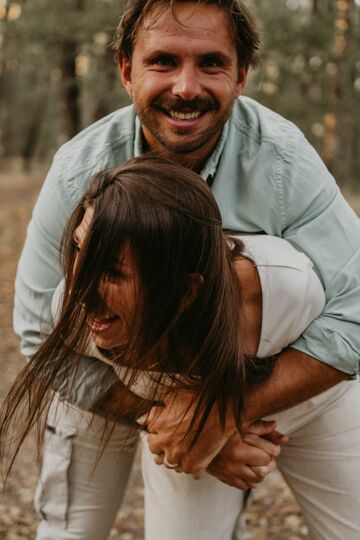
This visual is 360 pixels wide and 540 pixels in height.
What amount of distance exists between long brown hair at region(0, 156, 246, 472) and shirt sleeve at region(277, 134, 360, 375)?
0.85 feet

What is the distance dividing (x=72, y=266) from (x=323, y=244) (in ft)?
Answer: 2.60

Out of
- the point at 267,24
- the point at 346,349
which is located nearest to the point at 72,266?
the point at 346,349

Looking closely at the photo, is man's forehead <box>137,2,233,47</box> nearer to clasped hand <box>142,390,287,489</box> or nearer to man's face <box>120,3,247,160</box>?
man's face <box>120,3,247,160</box>

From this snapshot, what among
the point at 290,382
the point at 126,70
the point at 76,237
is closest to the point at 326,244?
the point at 290,382

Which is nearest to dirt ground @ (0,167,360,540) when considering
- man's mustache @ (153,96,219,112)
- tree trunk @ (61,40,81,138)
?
man's mustache @ (153,96,219,112)

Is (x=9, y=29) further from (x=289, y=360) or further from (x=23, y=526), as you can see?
(x=289, y=360)

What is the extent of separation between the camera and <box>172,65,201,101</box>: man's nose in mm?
2350

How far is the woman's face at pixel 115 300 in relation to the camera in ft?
6.18

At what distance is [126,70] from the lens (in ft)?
9.02

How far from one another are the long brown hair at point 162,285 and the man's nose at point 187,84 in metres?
0.45

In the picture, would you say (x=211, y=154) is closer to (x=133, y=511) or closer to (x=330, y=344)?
(x=330, y=344)

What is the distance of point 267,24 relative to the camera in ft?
45.1

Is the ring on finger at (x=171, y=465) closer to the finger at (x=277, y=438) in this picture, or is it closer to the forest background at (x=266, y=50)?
the finger at (x=277, y=438)

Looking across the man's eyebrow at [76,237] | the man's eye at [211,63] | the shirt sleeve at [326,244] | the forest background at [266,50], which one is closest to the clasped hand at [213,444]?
the shirt sleeve at [326,244]
